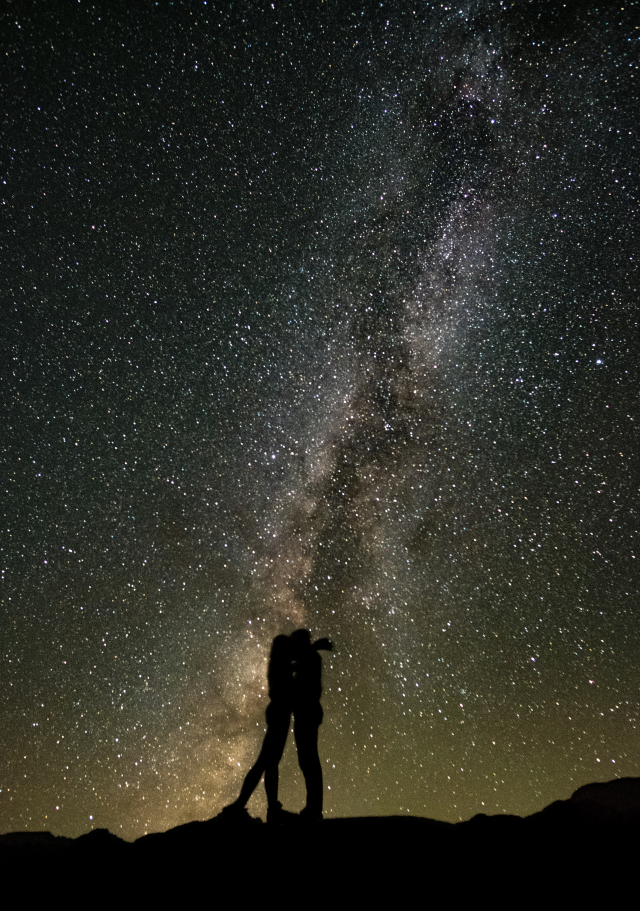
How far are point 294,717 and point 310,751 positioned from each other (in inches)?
9.7

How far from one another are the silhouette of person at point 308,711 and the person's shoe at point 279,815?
0.20 m

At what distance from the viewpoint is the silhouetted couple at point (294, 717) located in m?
3.35

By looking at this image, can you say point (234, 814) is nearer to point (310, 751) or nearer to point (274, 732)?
point (274, 732)

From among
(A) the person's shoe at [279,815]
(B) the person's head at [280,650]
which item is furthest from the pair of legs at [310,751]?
(B) the person's head at [280,650]

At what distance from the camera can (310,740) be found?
3.39 metres

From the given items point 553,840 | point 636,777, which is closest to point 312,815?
point 553,840

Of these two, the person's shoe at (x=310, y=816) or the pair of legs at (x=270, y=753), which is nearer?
the person's shoe at (x=310, y=816)

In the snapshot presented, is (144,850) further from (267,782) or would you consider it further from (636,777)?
(636,777)

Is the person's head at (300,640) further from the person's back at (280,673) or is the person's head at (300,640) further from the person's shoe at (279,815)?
the person's shoe at (279,815)

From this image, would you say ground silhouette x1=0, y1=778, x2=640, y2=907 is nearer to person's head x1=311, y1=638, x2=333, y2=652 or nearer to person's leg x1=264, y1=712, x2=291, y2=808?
person's leg x1=264, y1=712, x2=291, y2=808

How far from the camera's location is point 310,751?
132 inches

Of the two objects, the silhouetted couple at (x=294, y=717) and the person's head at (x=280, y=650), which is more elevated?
the person's head at (x=280, y=650)

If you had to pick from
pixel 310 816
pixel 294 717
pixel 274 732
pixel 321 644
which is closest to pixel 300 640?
pixel 321 644

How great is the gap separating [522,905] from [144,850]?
2.49 meters
